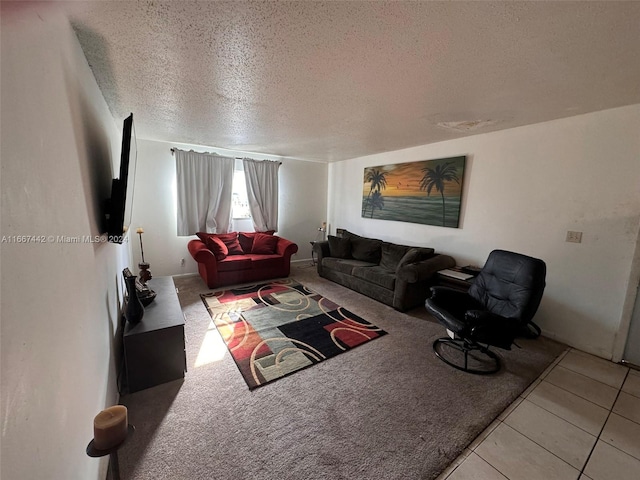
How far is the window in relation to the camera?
16.1ft

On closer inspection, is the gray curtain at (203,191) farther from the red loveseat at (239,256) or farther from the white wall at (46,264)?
the white wall at (46,264)

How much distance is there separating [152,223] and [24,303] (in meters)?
4.04

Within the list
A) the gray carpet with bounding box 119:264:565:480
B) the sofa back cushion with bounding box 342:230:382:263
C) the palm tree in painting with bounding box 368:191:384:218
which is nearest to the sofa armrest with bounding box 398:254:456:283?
the gray carpet with bounding box 119:264:565:480

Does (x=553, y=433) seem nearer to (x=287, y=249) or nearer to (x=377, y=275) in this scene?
(x=377, y=275)

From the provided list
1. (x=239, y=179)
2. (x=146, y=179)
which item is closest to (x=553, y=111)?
(x=239, y=179)

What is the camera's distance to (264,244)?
4.65 meters

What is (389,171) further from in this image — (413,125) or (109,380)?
(109,380)

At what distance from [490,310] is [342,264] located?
2181mm

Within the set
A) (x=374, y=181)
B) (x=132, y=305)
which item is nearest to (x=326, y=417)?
(x=132, y=305)

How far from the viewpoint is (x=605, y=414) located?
1826mm

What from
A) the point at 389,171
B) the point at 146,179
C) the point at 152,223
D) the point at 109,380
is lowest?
the point at 109,380

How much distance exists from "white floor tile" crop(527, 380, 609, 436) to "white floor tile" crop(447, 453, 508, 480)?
809mm

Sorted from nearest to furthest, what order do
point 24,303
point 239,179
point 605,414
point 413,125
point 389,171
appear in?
point 24,303, point 605,414, point 413,125, point 389,171, point 239,179

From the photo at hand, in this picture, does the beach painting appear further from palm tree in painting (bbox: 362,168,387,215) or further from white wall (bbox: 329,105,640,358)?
white wall (bbox: 329,105,640,358)
